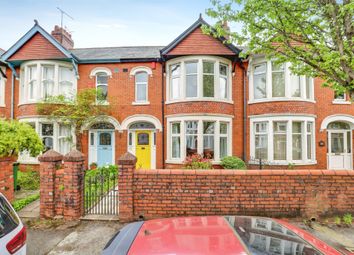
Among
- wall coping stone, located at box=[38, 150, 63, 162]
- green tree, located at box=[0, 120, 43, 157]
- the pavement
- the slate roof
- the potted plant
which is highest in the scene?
the slate roof

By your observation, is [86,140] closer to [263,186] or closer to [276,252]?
[263,186]

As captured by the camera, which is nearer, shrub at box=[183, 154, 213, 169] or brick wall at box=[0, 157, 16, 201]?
brick wall at box=[0, 157, 16, 201]

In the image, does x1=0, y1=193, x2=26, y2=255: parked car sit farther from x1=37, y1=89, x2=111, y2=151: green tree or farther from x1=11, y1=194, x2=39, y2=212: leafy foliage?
x1=37, y1=89, x2=111, y2=151: green tree

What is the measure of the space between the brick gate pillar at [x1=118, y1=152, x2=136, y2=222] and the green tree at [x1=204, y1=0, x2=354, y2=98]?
16.4 feet

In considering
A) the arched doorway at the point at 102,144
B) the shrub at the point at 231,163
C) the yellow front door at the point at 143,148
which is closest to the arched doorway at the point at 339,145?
the shrub at the point at 231,163

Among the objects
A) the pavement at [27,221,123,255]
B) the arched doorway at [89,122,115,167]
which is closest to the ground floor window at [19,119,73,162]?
the arched doorway at [89,122,115,167]

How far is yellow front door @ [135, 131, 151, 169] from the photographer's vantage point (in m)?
11.6

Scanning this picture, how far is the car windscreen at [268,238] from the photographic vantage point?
5.48 ft

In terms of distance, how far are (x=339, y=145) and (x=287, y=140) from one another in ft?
12.2

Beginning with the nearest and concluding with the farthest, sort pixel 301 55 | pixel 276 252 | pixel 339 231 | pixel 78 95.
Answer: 1. pixel 276 252
2. pixel 339 231
3. pixel 301 55
4. pixel 78 95

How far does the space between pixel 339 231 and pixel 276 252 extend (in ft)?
13.6

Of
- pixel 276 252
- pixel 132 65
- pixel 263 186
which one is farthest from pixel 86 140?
pixel 276 252

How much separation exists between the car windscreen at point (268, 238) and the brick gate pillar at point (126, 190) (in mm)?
3209

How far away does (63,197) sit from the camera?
513 centimetres
